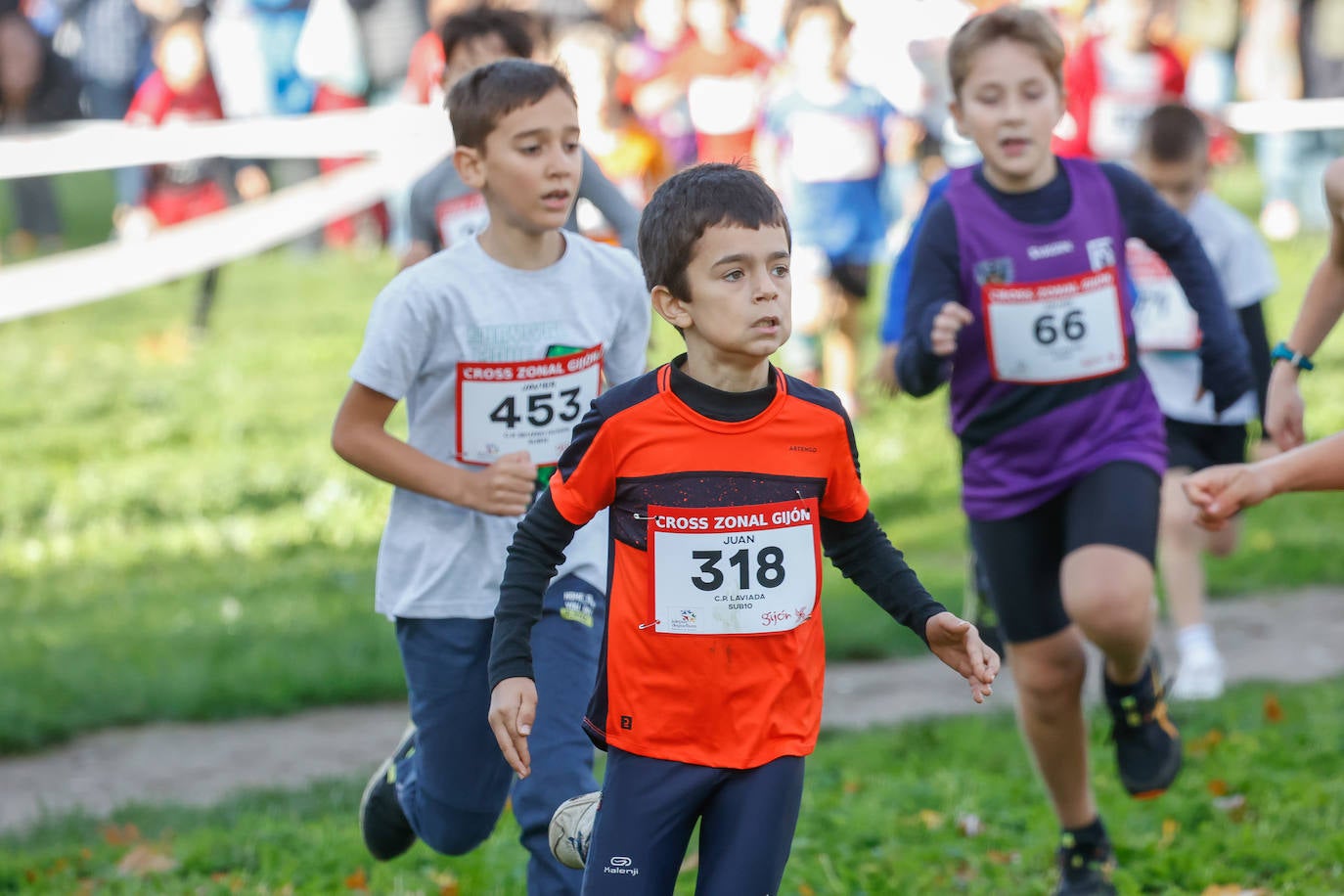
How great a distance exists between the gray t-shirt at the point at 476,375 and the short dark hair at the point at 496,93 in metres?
0.26

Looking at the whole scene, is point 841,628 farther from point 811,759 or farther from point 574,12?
point 574,12

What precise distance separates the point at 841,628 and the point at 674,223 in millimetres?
4496

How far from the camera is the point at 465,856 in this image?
511 centimetres

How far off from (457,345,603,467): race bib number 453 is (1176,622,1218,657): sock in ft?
11.6

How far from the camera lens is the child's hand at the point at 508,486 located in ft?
12.6

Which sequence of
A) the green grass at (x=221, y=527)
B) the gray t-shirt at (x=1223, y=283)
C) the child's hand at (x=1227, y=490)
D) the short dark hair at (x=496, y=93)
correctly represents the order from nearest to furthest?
the child's hand at (x=1227, y=490)
the short dark hair at (x=496, y=93)
the gray t-shirt at (x=1223, y=283)
the green grass at (x=221, y=527)

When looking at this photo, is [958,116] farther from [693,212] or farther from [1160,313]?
[1160,313]

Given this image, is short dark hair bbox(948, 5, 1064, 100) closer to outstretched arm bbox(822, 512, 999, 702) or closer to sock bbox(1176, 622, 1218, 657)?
outstretched arm bbox(822, 512, 999, 702)

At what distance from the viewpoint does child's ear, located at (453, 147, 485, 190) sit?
425cm

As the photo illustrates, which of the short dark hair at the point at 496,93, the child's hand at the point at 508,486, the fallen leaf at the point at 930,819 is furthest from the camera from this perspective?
the fallen leaf at the point at 930,819

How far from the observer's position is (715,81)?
41.0ft

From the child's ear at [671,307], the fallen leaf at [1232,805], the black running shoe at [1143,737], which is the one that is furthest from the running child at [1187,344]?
the child's ear at [671,307]

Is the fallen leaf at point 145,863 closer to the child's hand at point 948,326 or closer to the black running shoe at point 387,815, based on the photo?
the black running shoe at point 387,815

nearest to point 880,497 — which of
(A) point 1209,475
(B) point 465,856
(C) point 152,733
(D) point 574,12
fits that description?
(C) point 152,733
